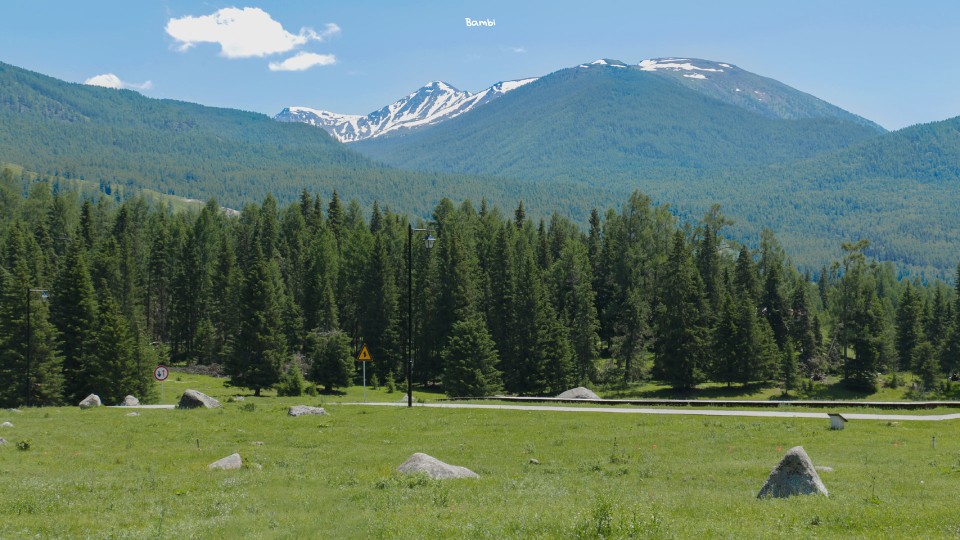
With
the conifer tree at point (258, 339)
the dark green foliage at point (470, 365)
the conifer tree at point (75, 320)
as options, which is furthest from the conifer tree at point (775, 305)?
the conifer tree at point (75, 320)

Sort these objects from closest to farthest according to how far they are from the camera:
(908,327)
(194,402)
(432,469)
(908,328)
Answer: (432,469) < (194,402) < (908,328) < (908,327)

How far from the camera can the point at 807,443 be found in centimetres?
2923

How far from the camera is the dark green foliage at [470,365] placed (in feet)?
240

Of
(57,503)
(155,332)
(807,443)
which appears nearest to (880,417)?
(807,443)

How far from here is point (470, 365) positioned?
7431 cm

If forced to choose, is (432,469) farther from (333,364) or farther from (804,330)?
(804,330)

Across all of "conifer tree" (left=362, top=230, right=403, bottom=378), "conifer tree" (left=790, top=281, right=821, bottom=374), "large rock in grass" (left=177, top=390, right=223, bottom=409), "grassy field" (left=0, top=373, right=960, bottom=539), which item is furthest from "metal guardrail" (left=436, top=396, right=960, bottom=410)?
"conifer tree" (left=790, top=281, right=821, bottom=374)

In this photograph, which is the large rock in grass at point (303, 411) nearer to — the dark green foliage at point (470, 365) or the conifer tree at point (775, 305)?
the dark green foliage at point (470, 365)

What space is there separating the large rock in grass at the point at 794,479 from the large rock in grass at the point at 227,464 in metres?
15.6

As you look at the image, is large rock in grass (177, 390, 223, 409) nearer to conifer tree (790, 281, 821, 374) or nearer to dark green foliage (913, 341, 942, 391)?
conifer tree (790, 281, 821, 374)

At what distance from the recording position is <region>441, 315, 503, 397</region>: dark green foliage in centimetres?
7312

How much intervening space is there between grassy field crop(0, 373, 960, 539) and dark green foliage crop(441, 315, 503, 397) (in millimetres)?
31952

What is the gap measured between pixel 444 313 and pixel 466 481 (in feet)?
235

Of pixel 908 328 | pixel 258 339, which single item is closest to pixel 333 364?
pixel 258 339
